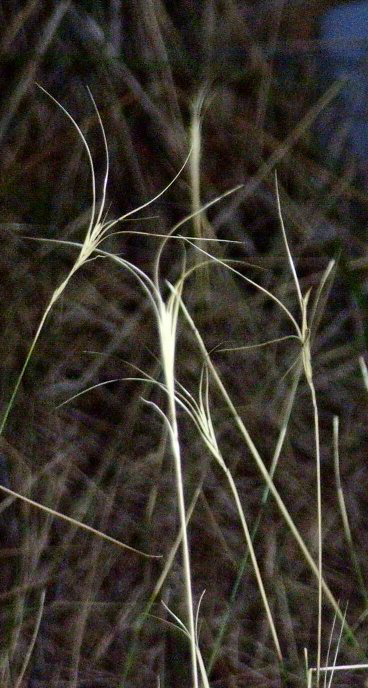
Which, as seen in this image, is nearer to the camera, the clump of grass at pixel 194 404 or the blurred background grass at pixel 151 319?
the clump of grass at pixel 194 404

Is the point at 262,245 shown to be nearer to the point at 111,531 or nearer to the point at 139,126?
the point at 139,126

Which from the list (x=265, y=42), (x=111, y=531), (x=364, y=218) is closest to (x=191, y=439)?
(x=111, y=531)

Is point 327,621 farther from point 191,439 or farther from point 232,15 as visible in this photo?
point 232,15

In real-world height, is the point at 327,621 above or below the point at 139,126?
below

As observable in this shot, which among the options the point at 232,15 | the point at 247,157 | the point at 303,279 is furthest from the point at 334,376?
the point at 232,15

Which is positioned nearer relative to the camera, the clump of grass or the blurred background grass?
the clump of grass

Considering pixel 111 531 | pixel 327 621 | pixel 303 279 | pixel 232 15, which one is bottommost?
pixel 327 621
